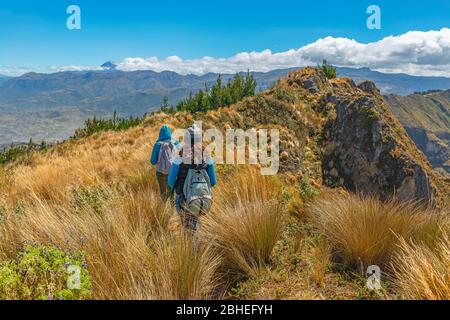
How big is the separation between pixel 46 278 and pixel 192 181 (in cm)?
231

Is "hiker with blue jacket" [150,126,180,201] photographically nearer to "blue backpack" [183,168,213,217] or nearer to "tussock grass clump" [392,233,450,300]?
"blue backpack" [183,168,213,217]

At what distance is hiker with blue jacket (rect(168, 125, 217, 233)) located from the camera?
471 centimetres

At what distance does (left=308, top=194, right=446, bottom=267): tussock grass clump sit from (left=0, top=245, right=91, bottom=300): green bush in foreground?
3.22m

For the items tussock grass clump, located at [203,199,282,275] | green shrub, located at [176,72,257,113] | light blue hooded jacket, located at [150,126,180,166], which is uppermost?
green shrub, located at [176,72,257,113]

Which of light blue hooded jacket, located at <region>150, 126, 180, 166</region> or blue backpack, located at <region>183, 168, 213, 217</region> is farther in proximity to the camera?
light blue hooded jacket, located at <region>150, 126, 180, 166</region>

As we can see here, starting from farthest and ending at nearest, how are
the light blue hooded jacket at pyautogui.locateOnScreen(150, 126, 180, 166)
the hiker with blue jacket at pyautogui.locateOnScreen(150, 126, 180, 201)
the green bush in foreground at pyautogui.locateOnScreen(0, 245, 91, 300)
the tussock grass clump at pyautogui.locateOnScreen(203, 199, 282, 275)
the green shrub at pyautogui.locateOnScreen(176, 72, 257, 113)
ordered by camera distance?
1. the green shrub at pyautogui.locateOnScreen(176, 72, 257, 113)
2. the light blue hooded jacket at pyautogui.locateOnScreen(150, 126, 180, 166)
3. the hiker with blue jacket at pyautogui.locateOnScreen(150, 126, 180, 201)
4. the tussock grass clump at pyautogui.locateOnScreen(203, 199, 282, 275)
5. the green bush in foreground at pyautogui.locateOnScreen(0, 245, 91, 300)

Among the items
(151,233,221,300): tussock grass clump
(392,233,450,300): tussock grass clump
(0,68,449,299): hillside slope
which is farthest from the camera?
(0,68,449,299): hillside slope

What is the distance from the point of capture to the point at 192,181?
15.7 ft

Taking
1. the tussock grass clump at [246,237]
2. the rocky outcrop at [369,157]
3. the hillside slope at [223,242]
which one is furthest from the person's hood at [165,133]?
the rocky outcrop at [369,157]

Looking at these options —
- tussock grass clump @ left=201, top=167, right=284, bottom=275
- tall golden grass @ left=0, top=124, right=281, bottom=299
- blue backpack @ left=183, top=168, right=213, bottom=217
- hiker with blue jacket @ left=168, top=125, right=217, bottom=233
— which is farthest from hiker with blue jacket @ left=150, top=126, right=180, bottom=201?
tussock grass clump @ left=201, top=167, right=284, bottom=275

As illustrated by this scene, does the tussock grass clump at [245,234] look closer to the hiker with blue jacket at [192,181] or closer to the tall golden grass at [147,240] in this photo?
the tall golden grass at [147,240]
